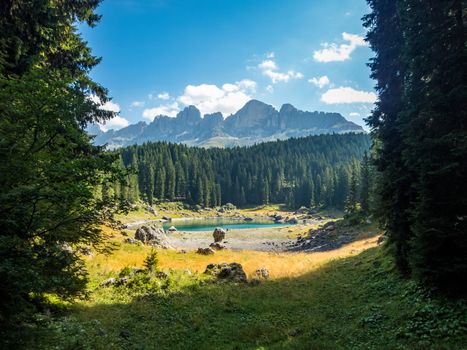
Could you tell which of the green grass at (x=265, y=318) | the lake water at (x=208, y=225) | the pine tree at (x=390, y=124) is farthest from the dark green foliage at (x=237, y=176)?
the pine tree at (x=390, y=124)

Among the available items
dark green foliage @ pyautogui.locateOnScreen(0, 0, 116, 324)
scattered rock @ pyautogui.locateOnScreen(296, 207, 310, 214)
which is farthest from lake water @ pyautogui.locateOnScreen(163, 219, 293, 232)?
dark green foliage @ pyautogui.locateOnScreen(0, 0, 116, 324)

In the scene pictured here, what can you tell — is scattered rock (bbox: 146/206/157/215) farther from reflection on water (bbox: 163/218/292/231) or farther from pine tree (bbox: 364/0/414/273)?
pine tree (bbox: 364/0/414/273)

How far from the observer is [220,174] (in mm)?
167125

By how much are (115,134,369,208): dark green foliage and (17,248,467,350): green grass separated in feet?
310

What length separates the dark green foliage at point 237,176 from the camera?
132 m

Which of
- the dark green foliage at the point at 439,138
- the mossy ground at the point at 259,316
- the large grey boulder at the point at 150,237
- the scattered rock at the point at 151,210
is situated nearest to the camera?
the mossy ground at the point at 259,316

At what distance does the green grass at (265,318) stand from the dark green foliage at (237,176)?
94.6 m

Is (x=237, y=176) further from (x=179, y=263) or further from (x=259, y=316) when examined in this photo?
(x=259, y=316)

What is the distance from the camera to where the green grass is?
9.47 metres

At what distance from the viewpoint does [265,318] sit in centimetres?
1370

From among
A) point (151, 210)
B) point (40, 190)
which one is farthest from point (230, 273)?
point (151, 210)

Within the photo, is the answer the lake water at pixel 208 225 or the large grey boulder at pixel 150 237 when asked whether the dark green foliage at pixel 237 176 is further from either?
the large grey boulder at pixel 150 237

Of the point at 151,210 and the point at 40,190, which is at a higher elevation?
the point at 40,190

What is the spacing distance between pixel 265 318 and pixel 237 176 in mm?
148769
